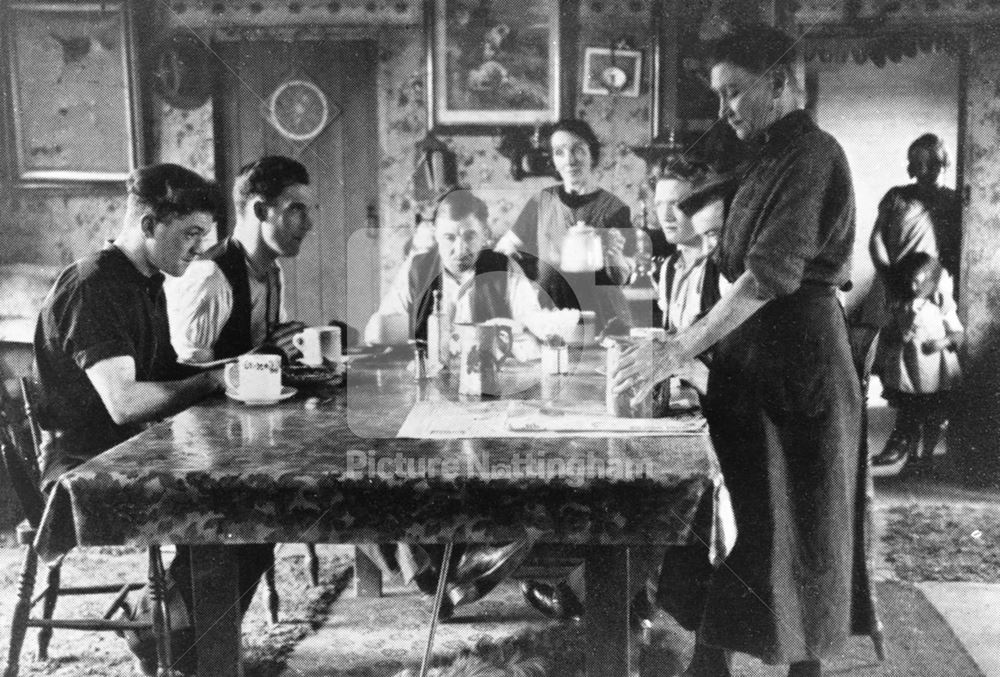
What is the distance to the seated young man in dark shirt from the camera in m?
2.15

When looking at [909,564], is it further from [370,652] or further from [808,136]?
[370,652]

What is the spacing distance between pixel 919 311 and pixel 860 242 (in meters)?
0.29

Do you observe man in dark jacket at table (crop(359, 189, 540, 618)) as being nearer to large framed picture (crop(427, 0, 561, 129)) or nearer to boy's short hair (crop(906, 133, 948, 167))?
large framed picture (crop(427, 0, 561, 129))

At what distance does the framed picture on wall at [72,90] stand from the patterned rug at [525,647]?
4.75 feet

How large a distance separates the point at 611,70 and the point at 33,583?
197 cm

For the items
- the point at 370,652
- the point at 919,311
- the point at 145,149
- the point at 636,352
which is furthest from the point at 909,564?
the point at 145,149

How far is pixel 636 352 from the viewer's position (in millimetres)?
1957

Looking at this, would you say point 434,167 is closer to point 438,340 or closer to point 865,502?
point 438,340

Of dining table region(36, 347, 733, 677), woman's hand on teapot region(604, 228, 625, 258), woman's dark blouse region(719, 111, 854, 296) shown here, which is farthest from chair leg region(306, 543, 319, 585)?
woman's dark blouse region(719, 111, 854, 296)

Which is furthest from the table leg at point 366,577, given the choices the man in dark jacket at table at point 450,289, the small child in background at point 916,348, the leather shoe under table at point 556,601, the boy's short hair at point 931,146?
the boy's short hair at point 931,146

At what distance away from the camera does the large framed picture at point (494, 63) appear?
227 centimetres

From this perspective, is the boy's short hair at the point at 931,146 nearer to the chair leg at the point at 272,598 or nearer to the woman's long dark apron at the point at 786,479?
the woman's long dark apron at the point at 786,479

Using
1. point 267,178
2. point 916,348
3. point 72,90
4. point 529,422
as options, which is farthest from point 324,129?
point 916,348

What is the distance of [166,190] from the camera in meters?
2.34
